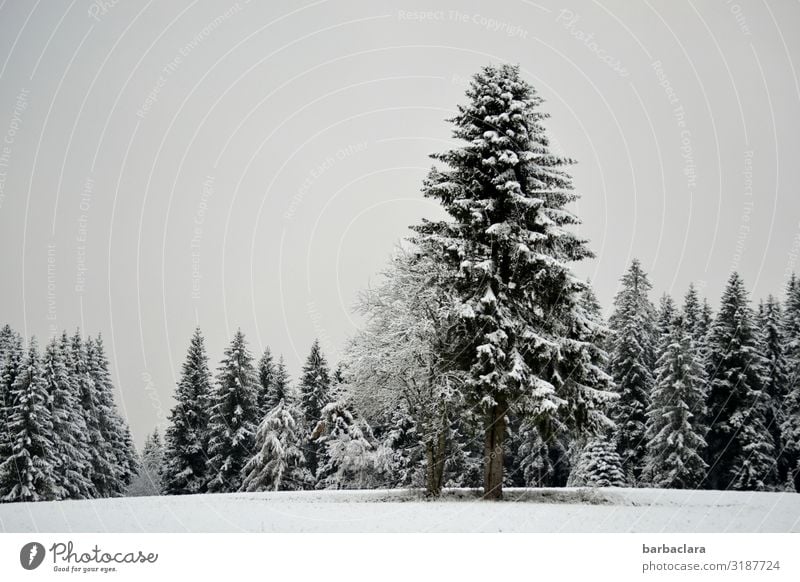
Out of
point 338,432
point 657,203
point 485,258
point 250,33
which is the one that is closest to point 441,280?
point 485,258

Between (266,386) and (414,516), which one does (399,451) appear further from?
(414,516)

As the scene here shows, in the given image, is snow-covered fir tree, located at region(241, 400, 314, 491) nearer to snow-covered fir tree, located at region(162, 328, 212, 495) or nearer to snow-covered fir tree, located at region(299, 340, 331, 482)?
snow-covered fir tree, located at region(162, 328, 212, 495)

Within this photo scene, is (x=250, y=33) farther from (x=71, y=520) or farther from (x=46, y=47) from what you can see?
(x=71, y=520)

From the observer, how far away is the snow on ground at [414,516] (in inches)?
608

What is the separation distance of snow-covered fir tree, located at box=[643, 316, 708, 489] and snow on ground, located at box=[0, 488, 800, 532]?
636 inches

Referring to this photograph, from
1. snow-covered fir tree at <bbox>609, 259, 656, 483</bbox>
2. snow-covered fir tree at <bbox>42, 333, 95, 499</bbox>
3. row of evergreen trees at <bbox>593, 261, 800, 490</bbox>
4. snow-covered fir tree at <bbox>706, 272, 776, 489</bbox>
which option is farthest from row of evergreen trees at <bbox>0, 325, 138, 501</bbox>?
snow-covered fir tree at <bbox>706, 272, 776, 489</bbox>

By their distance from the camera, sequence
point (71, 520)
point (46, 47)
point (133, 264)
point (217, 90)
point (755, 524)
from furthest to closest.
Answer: point (217, 90)
point (133, 264)
point (46, 47)
point (755, 524)
point (71, 520)

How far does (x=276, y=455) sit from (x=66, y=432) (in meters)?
12.3

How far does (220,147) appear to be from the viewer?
1174 inches

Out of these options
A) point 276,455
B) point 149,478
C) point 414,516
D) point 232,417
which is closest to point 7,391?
point 232,417

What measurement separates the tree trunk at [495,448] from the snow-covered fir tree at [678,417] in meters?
19.1

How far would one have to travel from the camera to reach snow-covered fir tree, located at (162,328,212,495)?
43.2m

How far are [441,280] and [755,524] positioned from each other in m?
11.1

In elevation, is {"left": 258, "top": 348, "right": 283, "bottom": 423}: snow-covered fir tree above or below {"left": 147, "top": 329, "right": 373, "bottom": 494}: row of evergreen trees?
above
